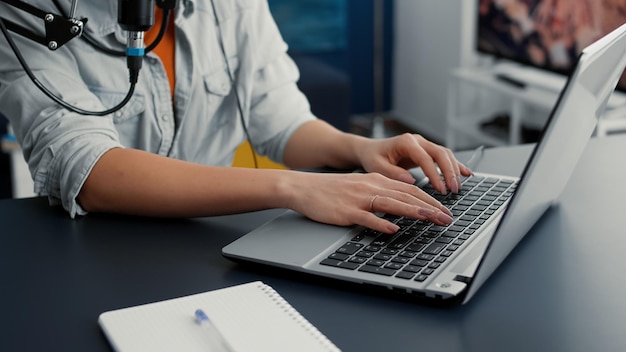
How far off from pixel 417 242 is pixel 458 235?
55 millimetres

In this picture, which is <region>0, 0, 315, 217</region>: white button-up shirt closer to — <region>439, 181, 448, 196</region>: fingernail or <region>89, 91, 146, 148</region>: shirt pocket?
<region>89, 91, 146, 148</region>: shirt pocket

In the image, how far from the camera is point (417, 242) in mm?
916

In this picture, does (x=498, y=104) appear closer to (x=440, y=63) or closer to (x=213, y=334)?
(x=440, y=63)

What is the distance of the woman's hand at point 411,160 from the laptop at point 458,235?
0.05 metres

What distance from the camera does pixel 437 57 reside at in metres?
4.21

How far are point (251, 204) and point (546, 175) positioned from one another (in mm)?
379

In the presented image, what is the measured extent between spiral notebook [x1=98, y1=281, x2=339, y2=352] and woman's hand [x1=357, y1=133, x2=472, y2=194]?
360mm

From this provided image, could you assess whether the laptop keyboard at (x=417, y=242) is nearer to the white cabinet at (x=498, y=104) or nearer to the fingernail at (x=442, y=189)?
the fingernail at (x=442, y=189)

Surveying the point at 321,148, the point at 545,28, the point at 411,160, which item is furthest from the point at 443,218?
the point at 545,28

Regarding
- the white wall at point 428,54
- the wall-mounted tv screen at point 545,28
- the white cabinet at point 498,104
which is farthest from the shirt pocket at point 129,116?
the white wall at point 428,54

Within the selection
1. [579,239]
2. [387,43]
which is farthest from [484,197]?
[387,43]

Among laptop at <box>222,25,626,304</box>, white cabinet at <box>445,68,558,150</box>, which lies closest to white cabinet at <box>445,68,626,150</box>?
white cabinet at <box>445,68,558,150</box>

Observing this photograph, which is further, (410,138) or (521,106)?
(521,106)

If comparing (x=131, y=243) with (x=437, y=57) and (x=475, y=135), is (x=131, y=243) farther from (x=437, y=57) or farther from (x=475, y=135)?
(x=437, y=57)
